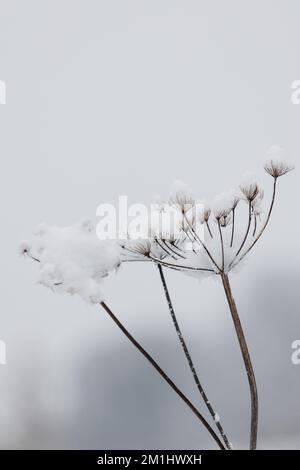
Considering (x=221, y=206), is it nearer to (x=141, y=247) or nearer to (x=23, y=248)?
(x=141, y=247)

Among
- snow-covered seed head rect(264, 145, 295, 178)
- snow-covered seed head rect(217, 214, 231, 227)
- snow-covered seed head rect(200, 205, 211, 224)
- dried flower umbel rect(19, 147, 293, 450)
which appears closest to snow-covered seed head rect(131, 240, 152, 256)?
dried flower umbel rect(19, 147, 293, 450)

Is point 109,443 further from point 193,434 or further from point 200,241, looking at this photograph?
point 200,241

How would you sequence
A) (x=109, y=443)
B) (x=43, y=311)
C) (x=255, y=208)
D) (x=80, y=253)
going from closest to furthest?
(x=80, y=253) < (x=255, y=208) < (x=109, y=443) < (x=43, y=311)

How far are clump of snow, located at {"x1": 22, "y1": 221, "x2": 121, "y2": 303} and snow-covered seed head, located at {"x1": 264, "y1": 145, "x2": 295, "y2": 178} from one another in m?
0.72

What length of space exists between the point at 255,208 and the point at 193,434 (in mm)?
34593

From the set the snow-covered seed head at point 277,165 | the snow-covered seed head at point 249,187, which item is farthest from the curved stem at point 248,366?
the snow-covered seed head at point 277,165

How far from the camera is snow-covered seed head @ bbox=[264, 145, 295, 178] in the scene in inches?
105

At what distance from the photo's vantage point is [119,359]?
3509 cm

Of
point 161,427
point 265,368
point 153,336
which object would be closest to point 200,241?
point 265,368

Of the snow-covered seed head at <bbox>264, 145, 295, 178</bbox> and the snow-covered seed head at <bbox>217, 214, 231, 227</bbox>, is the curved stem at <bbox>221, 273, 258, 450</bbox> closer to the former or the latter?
the snow-covered seed head at <bbox>217, 214, 231, 227</bbox>

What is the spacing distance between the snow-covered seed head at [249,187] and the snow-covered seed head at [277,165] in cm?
9

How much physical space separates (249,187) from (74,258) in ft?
2.53

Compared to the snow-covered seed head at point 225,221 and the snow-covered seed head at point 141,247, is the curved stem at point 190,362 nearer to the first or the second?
the snow-covered seed head at point 141,247

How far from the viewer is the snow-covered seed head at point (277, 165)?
2658 mm
